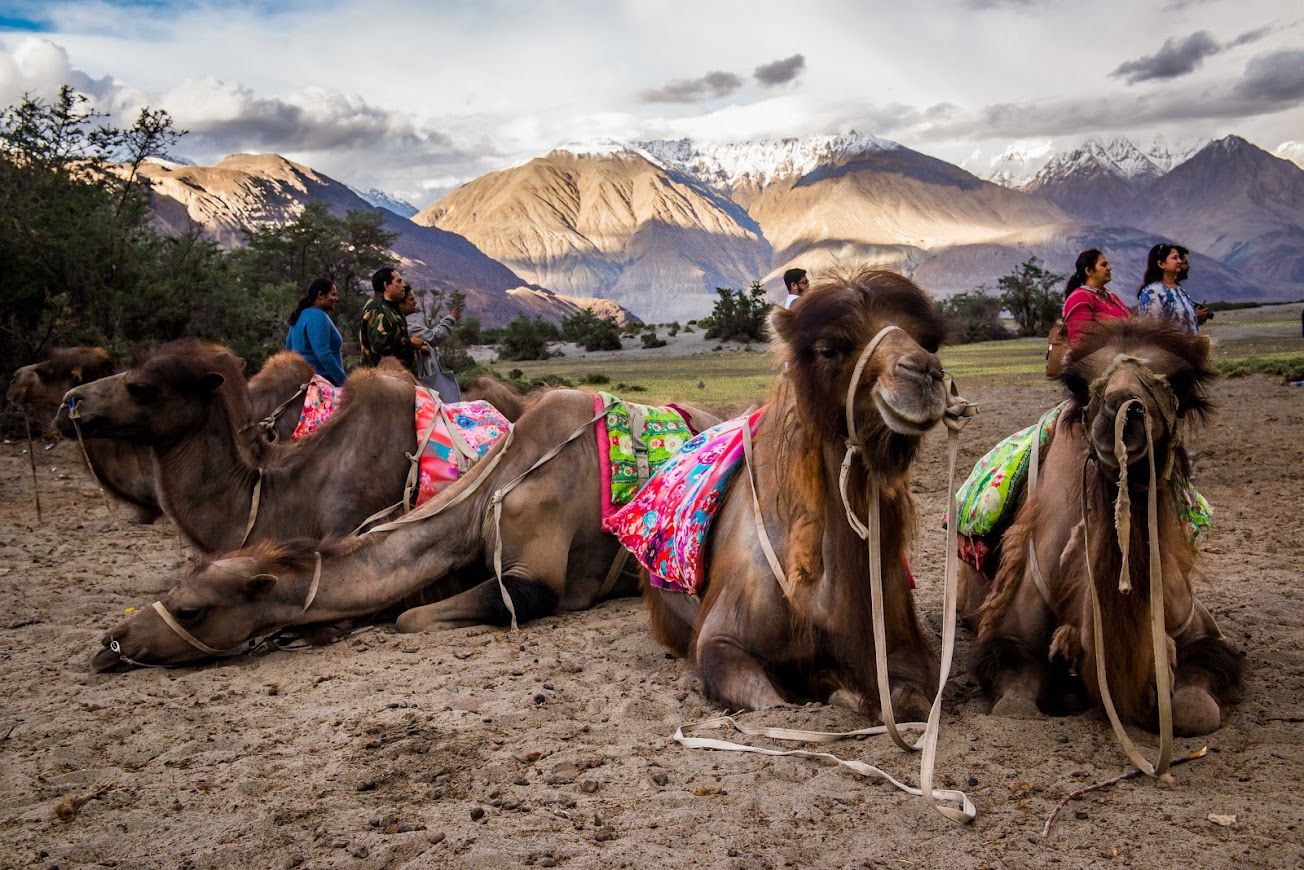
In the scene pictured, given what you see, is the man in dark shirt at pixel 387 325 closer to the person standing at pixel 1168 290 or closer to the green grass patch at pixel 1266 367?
the person standing at pixel 1168 290

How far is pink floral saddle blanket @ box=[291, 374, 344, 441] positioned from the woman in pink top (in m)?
5.30

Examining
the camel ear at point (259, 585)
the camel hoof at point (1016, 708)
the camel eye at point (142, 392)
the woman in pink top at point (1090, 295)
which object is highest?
the woman in pink top at point (1090, 295)

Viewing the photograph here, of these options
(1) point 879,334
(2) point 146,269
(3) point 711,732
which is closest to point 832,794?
(3) point 711,732

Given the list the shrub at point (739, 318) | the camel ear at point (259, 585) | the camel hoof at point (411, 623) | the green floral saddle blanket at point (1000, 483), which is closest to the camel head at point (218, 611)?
the camel ear at point (259, 585)

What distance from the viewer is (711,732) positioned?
383 cm

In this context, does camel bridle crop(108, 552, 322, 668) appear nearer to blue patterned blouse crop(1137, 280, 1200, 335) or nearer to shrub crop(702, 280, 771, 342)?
blue patterned blouse crop(1137, 280, 1200, 335)

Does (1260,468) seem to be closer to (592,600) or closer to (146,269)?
(592,600)

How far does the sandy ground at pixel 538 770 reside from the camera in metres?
2.92

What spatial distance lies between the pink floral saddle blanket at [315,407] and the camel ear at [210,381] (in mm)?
1054

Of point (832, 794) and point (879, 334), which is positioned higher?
point (879, 334)

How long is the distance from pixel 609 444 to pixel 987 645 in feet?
Result: 8.36

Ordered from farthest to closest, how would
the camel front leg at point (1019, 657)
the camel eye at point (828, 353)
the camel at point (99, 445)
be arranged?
the camel at point (99, 445) → the camel front leg at point (1019, 657) → the camel eye at point (828, 353)

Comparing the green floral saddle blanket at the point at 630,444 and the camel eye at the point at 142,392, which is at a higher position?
the camel eye at the point at 142,392

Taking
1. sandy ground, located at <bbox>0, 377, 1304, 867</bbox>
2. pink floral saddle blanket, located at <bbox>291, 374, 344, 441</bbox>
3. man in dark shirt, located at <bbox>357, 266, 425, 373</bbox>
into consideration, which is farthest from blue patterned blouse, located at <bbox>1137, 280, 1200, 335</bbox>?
pink floral saddle blanket, located at <bbox>291, 374, 344, 441</bbox>
